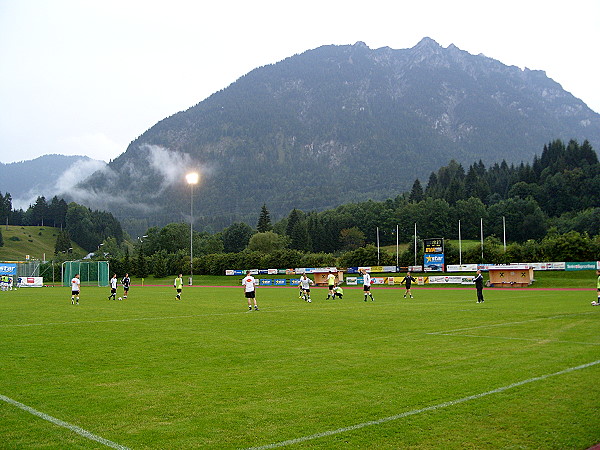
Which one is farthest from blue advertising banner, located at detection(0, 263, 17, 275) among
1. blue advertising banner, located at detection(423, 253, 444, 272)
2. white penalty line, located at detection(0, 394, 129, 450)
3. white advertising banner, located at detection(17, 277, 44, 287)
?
white penalty line, located at detection(0, 394, 129, 450)

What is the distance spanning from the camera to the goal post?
253 feet

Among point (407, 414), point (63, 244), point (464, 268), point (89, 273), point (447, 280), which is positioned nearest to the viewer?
point (407, 414)

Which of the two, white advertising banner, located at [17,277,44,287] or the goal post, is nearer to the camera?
white advertising banner, located at [17,277,44,287]

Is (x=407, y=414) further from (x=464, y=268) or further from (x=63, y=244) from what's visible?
(x=63, y=244)

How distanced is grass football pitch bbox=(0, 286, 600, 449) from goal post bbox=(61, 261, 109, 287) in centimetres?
6310

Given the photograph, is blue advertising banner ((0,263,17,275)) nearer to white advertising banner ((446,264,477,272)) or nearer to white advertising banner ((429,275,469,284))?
white advertising banner ((429,275,469,284))

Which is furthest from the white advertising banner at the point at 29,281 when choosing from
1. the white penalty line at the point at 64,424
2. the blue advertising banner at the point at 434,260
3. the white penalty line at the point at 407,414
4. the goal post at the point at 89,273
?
the white penalty line at the point at 407,414

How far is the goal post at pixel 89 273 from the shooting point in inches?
3036

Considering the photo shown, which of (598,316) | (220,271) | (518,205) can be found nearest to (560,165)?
(518,205)

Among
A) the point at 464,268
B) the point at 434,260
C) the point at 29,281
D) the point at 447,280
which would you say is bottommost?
the point at 447,280

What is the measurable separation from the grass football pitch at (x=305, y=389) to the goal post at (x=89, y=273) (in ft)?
207

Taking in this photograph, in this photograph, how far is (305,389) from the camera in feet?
29.2

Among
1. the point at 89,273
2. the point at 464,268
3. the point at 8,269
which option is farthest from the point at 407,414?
the point at 89,273

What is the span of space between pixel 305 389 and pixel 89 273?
77.1m
